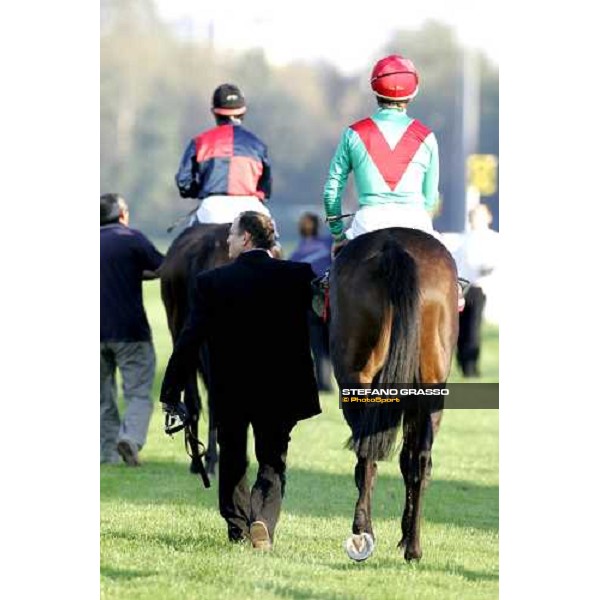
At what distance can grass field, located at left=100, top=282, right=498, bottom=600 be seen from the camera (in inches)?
301

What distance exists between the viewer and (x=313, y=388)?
862 centimetres

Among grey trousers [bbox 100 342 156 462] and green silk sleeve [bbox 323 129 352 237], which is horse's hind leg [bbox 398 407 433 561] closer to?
green silk sleeve [bbox 323 129 352 237]

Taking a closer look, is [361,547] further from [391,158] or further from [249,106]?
[249,106]

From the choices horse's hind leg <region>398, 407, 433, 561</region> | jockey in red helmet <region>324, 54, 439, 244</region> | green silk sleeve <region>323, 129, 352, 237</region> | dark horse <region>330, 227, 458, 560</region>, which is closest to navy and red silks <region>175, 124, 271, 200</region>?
green silk sleeve <region>323, 129, 352, 237</region>

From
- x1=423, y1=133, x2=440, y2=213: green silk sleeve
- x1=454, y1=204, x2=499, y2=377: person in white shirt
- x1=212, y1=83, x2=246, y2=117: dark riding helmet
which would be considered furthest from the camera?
x1=454, y1=204, x2=499, y2=377: person in white shirt

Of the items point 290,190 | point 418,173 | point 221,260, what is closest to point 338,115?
point 290,190

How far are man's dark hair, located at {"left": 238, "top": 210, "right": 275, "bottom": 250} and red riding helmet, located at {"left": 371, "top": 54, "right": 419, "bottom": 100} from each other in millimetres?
934

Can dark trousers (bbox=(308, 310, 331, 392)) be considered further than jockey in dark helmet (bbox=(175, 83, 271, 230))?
Yes
